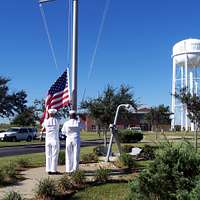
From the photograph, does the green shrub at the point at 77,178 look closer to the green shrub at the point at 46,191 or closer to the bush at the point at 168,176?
the green shrub at the point at 46,191

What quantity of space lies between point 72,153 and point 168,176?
24.6 ft

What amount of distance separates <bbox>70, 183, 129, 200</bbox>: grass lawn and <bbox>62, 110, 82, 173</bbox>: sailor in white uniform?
2420 mm

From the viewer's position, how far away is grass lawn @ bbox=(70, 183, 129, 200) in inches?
415

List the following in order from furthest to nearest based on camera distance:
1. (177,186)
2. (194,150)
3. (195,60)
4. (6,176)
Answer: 1. (195,60)
2. (6,176)
3. (194,150)
4. (177,186)

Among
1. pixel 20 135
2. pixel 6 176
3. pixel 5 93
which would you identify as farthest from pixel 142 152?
pixel 5 93

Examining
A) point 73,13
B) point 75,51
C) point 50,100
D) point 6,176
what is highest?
point 73,13

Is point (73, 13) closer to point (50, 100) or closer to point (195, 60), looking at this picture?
point (50, 100)

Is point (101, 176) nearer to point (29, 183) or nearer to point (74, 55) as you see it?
point (29, 183)

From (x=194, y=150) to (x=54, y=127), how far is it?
745 cm

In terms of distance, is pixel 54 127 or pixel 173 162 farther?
pixel 54 127

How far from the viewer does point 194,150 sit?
7844mm

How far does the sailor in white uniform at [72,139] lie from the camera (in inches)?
568

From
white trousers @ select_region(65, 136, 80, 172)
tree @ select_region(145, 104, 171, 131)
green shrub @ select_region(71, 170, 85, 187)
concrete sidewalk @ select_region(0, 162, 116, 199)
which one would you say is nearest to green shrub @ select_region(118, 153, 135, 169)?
concrete sidewalk @ select_region(0, 162, 116, 199)

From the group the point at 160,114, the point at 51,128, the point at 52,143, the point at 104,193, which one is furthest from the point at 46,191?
the point at 160,114
